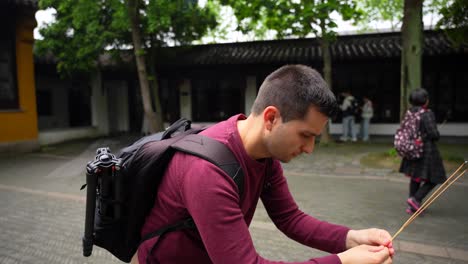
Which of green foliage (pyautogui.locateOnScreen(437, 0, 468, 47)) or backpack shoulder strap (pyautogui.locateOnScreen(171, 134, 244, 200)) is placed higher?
green foliage (pyautogui.locateOnScreen(437, 0, 468, 47))

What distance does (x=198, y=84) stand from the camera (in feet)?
53.5

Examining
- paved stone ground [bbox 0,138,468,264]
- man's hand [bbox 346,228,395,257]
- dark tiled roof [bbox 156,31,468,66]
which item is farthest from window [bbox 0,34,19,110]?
man's hand [bbox 346,228,395,257]

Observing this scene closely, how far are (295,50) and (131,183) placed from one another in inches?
544

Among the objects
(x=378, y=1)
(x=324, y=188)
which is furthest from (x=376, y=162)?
(x=378, y=1)

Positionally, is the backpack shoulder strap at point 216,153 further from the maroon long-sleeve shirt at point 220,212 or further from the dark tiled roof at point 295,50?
the dark tiled roof at point 295,50

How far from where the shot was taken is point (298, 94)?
4.47ft

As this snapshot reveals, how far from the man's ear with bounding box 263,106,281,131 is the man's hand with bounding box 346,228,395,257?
2.33 feet

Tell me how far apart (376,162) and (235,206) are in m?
8.52

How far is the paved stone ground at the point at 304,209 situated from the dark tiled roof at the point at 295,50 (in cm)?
544

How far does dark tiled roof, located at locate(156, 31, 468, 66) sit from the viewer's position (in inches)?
504

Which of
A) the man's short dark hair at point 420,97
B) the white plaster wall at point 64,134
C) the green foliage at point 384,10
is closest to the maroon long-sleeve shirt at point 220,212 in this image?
the man's short dark hair at point 420,97

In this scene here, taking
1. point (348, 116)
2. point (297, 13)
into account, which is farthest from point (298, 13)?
point (348, 116)

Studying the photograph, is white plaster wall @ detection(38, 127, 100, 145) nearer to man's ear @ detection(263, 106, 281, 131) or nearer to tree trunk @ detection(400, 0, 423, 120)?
tree trunk @ detection(400, 0, 423, 120)

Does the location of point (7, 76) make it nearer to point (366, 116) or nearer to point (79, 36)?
point (79, 36)
